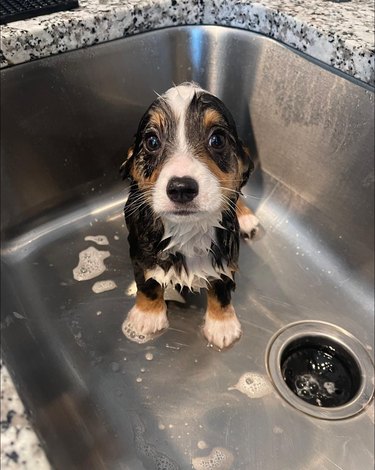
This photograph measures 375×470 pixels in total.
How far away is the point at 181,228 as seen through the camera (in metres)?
1.15

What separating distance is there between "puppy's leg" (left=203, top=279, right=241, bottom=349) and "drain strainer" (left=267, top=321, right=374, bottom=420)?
11 centimetres

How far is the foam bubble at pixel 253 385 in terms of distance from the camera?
124cm

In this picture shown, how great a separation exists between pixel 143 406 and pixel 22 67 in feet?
2.88

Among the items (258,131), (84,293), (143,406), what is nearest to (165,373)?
(143,406)

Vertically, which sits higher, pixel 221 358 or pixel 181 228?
pixel 181 228

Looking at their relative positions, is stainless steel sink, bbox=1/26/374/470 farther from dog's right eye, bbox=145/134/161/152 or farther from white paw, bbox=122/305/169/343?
dog's right eye, bbox=145/134/161/152

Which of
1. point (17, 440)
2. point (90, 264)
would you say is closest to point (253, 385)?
point (90, 264)

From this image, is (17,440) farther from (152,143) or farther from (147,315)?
(147,315)

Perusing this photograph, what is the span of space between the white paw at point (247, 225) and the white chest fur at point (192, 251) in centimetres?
32

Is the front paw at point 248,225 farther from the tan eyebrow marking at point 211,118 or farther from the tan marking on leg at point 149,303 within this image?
the tan eyebrow marking at point 211,118

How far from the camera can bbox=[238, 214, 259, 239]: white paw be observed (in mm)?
1561

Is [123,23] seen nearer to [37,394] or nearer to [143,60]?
[143,60]

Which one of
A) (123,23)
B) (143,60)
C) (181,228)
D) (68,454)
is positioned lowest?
(68,454)

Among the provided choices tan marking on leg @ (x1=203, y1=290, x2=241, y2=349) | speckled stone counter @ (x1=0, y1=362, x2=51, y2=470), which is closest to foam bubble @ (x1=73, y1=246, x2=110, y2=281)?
tan marking on leg @ (x1=203, y1=290, x2=241, y2=349)
